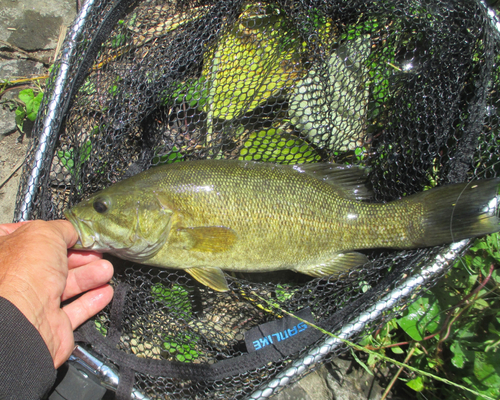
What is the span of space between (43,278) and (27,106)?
82.4 inches

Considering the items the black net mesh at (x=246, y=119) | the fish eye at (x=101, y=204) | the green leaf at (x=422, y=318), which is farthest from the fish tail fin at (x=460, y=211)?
the fish eye at (x=101, y=204)

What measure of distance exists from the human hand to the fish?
25 cm

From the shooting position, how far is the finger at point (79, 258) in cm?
241

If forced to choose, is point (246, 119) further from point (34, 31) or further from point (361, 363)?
point (34, 31)

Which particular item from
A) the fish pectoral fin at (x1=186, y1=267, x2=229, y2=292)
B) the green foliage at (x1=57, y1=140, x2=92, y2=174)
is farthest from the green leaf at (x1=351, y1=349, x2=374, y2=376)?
the green foliage at (x1=57, y1=140, x2=92, y2=174)

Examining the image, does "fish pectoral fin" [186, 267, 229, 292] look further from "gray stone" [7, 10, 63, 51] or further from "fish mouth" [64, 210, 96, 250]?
"gray stone" [7, 10, 63, 51]

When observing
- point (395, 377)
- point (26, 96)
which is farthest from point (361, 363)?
point (26, 96)

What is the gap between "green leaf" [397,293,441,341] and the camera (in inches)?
103

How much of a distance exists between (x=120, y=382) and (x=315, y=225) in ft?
5.78

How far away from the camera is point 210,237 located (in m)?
2.38

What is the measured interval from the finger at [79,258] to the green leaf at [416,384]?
269 cm

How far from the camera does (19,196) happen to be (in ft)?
7.70

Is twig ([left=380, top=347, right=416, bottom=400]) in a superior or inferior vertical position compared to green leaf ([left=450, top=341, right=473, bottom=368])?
inferior

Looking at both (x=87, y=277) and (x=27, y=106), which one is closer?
(x=87, y=277)
